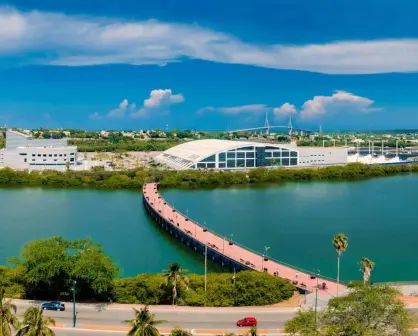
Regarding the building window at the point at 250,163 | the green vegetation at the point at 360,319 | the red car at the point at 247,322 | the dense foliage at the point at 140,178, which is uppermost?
the building window at the point at 250,163

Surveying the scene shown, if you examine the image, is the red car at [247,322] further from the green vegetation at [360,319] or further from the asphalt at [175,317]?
the green vegetation at [360,319]

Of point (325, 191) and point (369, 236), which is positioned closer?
point (369, 236)

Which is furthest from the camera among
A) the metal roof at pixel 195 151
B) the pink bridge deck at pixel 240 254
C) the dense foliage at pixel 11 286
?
the metal roof at pixel 195 151

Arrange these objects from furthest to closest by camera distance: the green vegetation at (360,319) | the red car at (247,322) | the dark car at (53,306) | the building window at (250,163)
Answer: the building window at (250,163) → the dark car at (53,306) → the red car at (247,322) → the green vegetation at (360,319)

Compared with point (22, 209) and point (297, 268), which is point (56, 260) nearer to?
point (297, 268)

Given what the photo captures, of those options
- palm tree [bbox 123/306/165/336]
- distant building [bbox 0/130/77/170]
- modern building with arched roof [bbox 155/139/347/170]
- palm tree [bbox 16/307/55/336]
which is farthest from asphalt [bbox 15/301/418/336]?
distant building [bbox 0/130/77/170]

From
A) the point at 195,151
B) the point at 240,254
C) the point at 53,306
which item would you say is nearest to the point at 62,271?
the point at 53,306

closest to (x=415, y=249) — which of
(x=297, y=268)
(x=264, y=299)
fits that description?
(x=297, y=268)

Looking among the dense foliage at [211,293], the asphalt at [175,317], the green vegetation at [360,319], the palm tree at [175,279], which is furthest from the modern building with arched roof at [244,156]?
the green vegetation at [360,319]
